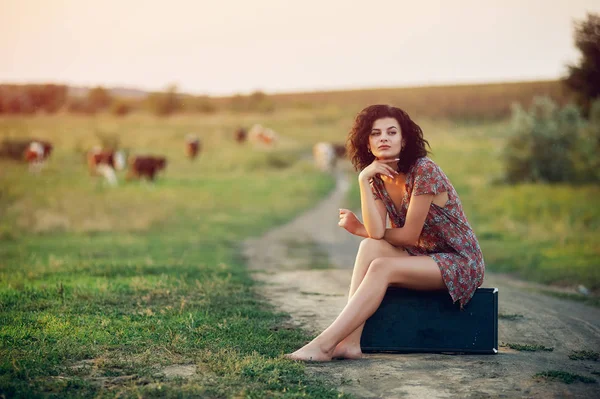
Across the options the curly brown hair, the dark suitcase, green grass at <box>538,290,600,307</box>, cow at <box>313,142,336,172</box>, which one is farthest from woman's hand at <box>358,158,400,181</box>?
cow at <box>313,142,336,172</box>

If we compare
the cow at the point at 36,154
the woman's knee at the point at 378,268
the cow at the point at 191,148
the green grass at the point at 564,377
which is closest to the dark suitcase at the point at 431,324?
the woman's knee at the point at 378,268

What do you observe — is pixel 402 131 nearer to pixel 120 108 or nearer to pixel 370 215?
pixel 370 215

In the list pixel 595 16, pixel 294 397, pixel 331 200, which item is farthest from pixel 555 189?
pixel 294 397

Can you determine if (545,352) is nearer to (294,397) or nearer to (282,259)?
(294,397)

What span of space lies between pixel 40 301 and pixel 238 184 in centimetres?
1788

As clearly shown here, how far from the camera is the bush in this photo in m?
21.6

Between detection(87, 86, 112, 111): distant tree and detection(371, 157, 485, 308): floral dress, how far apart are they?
40292 mm

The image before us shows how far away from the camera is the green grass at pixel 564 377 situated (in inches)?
172

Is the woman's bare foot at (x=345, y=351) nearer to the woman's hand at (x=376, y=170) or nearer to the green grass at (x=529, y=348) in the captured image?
the woman's hand at (x=376, y=170)

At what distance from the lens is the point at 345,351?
4902 millimetres

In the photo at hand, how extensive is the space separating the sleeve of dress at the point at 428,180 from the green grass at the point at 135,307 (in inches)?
55.3

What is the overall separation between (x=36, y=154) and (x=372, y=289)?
2285cm

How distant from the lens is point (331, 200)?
71.3ft

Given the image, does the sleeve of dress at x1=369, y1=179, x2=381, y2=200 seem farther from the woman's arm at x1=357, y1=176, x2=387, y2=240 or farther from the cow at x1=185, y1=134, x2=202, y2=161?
→ the cow at x1=185, y1=134, x2=202, y2=161
